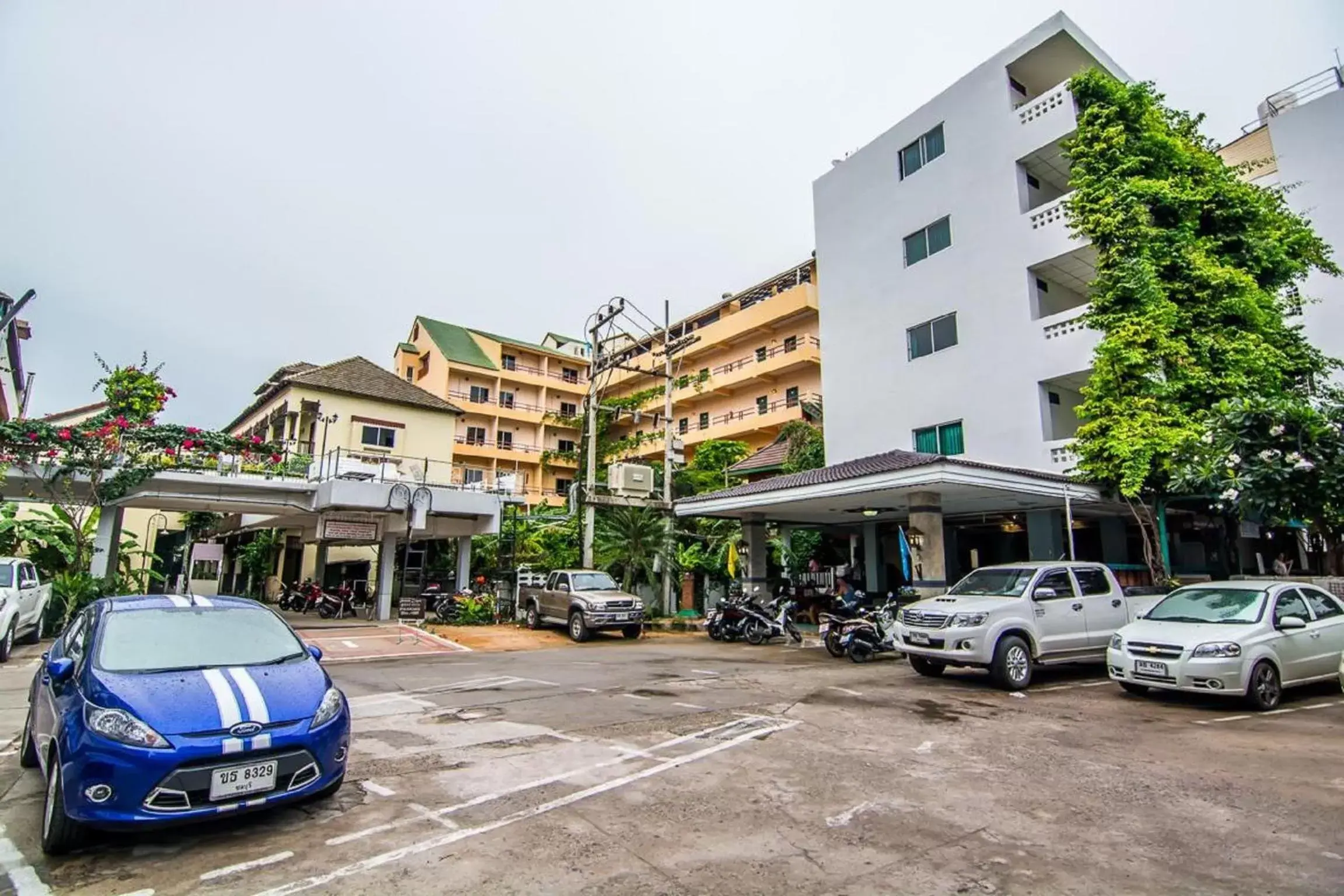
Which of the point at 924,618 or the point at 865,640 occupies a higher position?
the point at 924,618

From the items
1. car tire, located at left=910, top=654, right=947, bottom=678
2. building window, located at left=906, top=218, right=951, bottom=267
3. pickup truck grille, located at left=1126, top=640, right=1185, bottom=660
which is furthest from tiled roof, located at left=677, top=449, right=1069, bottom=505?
building window, located at left=906, top=218, right=951, bottom=267

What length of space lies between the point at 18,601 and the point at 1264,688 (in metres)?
18.5

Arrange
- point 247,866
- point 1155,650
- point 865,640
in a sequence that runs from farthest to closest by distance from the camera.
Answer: point 865,640 < point 1155,650 < point 247,866

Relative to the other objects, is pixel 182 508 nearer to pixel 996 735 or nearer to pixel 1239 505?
pixel 996 735

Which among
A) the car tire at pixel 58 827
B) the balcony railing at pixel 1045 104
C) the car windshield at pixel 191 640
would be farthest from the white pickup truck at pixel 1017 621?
the balcony railing at pixel 1045 104

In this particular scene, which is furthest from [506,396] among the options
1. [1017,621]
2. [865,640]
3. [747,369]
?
[1017,621]

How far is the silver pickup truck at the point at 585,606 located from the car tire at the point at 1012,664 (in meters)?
9.18

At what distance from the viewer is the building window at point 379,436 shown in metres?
31.8

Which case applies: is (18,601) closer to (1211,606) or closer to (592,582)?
(592,582)

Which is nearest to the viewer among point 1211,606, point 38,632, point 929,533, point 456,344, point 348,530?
point 1211,606

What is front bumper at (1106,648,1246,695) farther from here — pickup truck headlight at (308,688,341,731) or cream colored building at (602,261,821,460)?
cream colored building at (602,261,821,460)

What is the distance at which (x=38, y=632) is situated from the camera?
14.8 meters

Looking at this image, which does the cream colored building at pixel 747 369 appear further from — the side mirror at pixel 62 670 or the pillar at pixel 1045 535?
the side mirror at pixel 62 670

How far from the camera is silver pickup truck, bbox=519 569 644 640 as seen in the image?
16797mm
